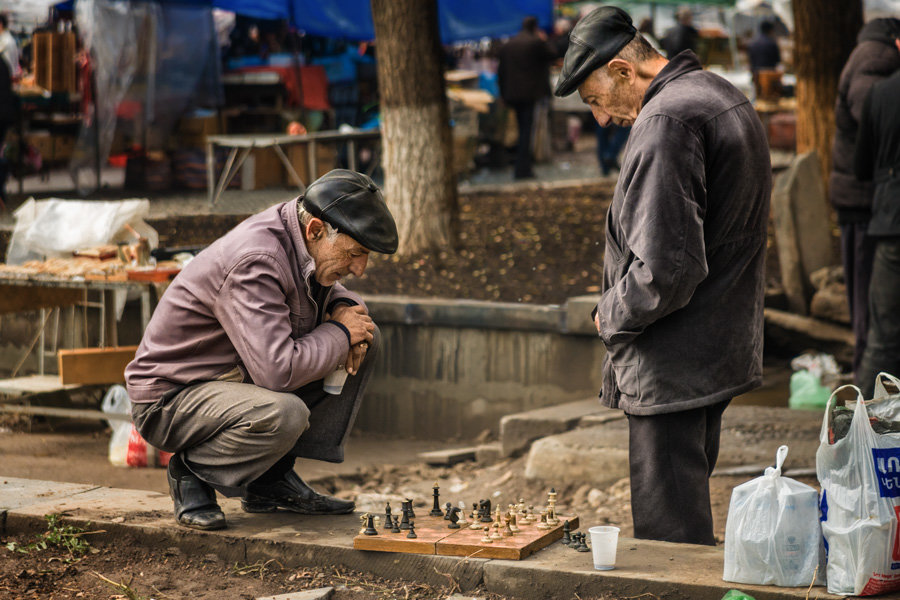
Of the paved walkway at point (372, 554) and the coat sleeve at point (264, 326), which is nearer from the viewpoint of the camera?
the paved walkway at point (372, 554)

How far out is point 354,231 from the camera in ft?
12.9

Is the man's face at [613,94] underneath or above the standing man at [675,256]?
above

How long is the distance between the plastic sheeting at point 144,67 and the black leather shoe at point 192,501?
9.46 metres

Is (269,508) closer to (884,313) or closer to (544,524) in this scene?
(544,524)

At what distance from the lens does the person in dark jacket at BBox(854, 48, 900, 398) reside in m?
5.87

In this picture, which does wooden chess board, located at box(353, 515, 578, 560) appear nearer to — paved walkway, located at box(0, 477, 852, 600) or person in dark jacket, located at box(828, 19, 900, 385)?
paved walkway, located at box(0, 477, 852, 600)

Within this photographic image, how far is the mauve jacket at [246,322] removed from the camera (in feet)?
12.8

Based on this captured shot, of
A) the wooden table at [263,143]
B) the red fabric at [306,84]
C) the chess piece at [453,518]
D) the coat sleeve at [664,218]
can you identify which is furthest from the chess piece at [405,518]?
the red fabric at [306,84]

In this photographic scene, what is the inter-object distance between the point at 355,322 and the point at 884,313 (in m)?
3.15

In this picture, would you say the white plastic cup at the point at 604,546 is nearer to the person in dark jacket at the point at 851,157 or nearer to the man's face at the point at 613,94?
the man's face at the point at 613,94

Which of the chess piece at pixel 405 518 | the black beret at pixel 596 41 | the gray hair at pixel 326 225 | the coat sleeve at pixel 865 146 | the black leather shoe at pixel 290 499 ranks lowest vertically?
the black leather shoe at pixel 290 499

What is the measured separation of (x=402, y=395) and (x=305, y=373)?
3793 mm

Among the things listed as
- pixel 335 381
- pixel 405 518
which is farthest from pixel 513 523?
pixel 335 381

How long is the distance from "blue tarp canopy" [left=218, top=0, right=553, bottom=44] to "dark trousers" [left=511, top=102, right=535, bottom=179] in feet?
3.46
